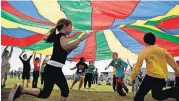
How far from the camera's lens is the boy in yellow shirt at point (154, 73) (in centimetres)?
466

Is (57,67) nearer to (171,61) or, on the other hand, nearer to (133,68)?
(133,68)

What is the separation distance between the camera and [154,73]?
4.68 metres

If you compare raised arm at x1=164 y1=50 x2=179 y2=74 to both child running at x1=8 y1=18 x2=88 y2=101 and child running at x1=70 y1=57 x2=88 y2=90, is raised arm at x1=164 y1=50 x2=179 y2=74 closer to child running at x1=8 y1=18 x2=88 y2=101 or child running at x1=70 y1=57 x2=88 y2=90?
child running at x1=8 y1=18 x2=88 y2=101

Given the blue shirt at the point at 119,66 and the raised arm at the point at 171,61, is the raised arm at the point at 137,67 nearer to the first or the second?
the raised arm at the point at 171,61

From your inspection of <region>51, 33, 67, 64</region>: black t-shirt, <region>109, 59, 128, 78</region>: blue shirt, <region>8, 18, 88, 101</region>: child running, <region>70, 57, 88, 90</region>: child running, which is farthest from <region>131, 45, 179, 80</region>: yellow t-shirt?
<region>70, 57, 88, 90</region>: child running

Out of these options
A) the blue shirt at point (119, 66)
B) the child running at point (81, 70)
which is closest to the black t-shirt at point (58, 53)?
the blue shirt at point (119, 66)

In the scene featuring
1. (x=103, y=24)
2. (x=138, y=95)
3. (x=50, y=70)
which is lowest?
(x=138, y=95)

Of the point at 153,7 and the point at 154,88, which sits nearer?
the point at 154,88

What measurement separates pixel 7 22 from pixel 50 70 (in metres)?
4.26

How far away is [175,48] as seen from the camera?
921 cm

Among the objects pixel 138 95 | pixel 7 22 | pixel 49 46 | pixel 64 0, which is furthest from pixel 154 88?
pixel 49 46

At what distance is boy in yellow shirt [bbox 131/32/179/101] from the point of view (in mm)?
4660

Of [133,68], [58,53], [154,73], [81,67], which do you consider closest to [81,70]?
[81,67]

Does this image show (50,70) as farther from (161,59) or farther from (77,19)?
(77,19)
